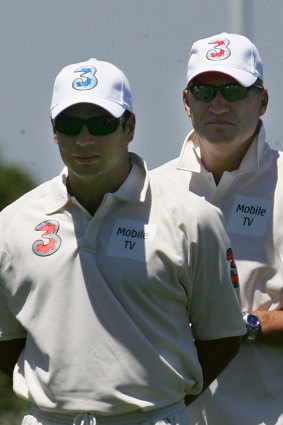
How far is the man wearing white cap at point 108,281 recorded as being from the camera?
120 inches

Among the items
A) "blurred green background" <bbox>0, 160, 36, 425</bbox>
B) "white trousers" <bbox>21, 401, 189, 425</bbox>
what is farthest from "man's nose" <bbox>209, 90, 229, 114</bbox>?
"blurred green background" <bbox>0, 160, 36, 425</bbox>

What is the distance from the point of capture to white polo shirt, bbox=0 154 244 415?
3049mm

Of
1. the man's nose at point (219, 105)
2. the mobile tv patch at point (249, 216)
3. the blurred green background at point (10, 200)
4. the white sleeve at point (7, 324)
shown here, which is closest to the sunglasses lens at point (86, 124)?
the white sleeve at point (7, 324)

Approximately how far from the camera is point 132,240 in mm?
3111

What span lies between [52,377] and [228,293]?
580 mm

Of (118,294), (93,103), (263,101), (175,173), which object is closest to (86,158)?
(93,103)

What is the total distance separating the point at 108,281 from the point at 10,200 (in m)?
3.88

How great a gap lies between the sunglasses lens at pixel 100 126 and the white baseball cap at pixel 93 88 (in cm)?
3

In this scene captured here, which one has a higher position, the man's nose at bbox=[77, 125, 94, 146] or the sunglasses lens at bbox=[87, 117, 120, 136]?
the sunglasses lens at bbox=[87, 117, 120, 136]

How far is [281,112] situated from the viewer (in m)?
6.16

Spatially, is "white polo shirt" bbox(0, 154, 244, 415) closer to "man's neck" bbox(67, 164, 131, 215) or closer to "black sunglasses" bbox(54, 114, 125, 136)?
"man's neck" bbox(67, 164, 131, 215)

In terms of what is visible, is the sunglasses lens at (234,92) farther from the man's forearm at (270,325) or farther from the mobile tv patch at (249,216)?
the man's forearm at (270,325)

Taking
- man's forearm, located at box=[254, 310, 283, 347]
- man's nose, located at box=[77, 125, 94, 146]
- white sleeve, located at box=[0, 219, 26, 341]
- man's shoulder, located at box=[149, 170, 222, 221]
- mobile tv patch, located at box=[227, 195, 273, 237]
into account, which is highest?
man's nose, located at box=[77, 125, 94, 146]

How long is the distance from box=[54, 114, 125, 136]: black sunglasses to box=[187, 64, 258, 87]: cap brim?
0.67 metres
